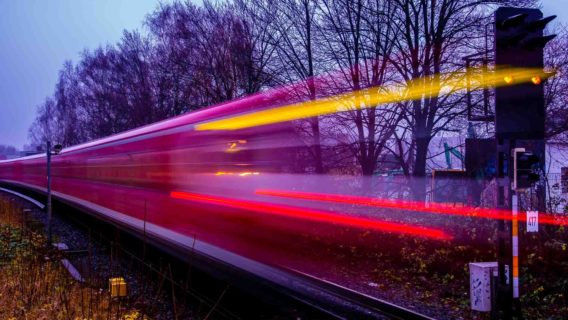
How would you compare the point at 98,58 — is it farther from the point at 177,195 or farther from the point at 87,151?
the point at 177,195

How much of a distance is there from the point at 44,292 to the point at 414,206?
34.8ft

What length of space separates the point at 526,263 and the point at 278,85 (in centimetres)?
1181

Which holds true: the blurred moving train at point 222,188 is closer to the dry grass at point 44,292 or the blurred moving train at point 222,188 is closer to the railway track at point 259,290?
the railway track at point 259,290

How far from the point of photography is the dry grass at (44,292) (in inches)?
280

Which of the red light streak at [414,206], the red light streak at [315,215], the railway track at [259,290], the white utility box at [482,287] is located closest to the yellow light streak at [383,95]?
the red light streak at [414,206]

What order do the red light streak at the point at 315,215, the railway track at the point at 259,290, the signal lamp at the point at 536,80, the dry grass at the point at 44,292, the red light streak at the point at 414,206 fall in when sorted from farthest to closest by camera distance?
the red light streak at the point at 414,206, the red light streak at the point at 315,215, the railway track at the point at 259,290, the dry grass at the point at 44,292, the signal lamp at the point at 536,80

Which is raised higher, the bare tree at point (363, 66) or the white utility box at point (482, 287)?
the bare tree at point (363, 66)

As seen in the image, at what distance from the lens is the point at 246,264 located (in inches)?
356

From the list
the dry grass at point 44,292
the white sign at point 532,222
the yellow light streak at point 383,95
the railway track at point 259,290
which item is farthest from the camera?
the yellow light streak at point 383,95

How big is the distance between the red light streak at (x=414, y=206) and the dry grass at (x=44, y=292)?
3056mm

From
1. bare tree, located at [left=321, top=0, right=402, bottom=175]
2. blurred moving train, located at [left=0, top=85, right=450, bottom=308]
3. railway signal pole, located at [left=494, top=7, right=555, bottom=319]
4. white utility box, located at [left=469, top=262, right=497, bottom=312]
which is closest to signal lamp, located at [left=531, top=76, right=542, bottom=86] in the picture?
railway signal pole, located at [left=494, top=7, right=555, bottom=319]

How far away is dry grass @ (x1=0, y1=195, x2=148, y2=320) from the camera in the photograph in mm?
7113

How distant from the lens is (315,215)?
1437 centimetres

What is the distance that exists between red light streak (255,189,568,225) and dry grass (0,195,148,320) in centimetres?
306
